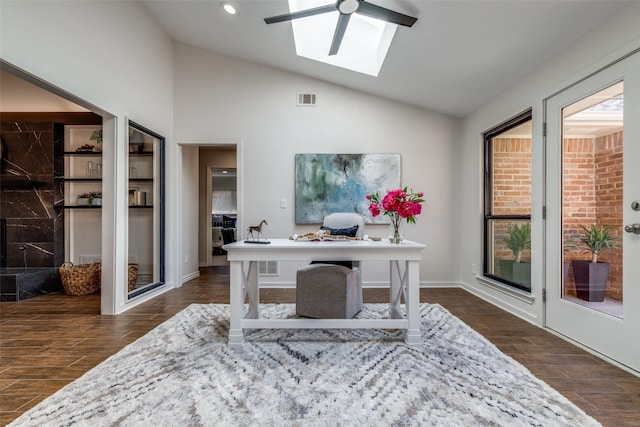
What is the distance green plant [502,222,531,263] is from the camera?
118 inches

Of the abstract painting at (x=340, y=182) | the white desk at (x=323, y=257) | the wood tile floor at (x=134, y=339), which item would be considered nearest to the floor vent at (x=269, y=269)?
the wood tile floor at (x=134, y=339)

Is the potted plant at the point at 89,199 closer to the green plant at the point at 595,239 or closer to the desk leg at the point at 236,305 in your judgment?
the desk leg at the point at 236,305

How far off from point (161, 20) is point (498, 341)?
5.10 meters

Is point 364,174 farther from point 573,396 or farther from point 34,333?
point 34,333

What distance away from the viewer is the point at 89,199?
13.5 ft

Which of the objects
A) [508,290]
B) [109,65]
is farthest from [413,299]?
[109,65]

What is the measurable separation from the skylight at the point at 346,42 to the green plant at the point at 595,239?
256 cm

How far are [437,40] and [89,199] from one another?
187 inches

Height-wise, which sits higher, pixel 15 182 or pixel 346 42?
pixel 346 42

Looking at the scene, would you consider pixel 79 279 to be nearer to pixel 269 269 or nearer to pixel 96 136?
pixel 96 136

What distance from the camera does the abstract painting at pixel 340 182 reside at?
164 inches

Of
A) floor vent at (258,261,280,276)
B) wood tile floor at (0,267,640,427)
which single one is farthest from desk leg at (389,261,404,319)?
floor vent at (258,261,280,276)

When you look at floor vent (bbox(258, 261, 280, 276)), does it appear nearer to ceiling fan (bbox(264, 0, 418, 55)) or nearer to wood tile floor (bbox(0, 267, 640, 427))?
wood tile floor (bbox(0, 267, 640, 427))

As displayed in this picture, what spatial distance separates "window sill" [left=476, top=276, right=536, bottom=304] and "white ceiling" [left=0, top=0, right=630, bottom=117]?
2.16 metres
